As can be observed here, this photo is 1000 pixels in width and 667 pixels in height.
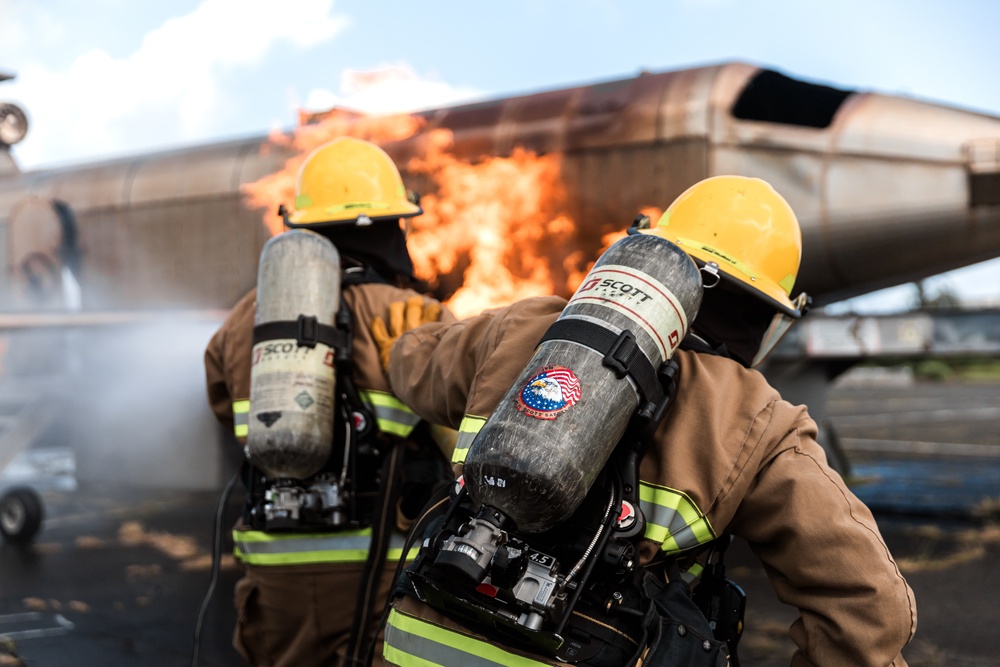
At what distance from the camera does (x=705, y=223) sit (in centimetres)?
229

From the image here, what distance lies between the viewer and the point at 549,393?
68.9 inches

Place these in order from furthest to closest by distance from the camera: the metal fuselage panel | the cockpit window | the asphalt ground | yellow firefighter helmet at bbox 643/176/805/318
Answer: the cockpit window → the metal fuselage panel → the asphalt ground → yellow firefighter helmet at bbox 643/176/805/318

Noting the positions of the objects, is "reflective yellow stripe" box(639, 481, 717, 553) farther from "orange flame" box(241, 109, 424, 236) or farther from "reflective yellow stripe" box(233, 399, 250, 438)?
"orange flame" box(241, 109, 424, 236)

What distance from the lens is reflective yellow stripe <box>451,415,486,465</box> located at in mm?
2047

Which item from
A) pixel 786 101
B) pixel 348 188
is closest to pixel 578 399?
pixel 348 188

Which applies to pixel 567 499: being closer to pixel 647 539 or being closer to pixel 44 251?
pixel 647 539

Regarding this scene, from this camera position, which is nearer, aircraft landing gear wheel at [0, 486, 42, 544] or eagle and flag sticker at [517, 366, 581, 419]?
eagle and flag sticker at [517, 366, 581, 419]

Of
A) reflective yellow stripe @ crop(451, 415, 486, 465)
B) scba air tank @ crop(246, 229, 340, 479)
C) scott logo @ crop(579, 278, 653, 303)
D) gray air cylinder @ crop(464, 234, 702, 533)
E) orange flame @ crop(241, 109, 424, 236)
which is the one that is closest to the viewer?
gray air cylinder @ crop(464, 234, 702, 533)

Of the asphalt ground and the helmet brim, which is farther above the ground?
the helmet brim

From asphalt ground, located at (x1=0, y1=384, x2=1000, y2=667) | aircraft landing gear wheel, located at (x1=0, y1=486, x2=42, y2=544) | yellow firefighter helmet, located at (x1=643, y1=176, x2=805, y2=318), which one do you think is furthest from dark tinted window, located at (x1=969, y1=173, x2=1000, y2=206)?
aircraft landing gear wheel, located at (x1=0, y1=486, x2=42, y2=544)

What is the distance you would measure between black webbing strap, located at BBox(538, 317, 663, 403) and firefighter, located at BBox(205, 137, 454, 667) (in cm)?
126

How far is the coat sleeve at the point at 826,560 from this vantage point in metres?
1.76

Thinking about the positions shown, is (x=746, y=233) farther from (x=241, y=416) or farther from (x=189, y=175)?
(x=189, y=175)

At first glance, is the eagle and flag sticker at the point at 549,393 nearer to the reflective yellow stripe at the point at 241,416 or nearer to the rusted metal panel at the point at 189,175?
the reflective yellow stripe at the point at 241,416
